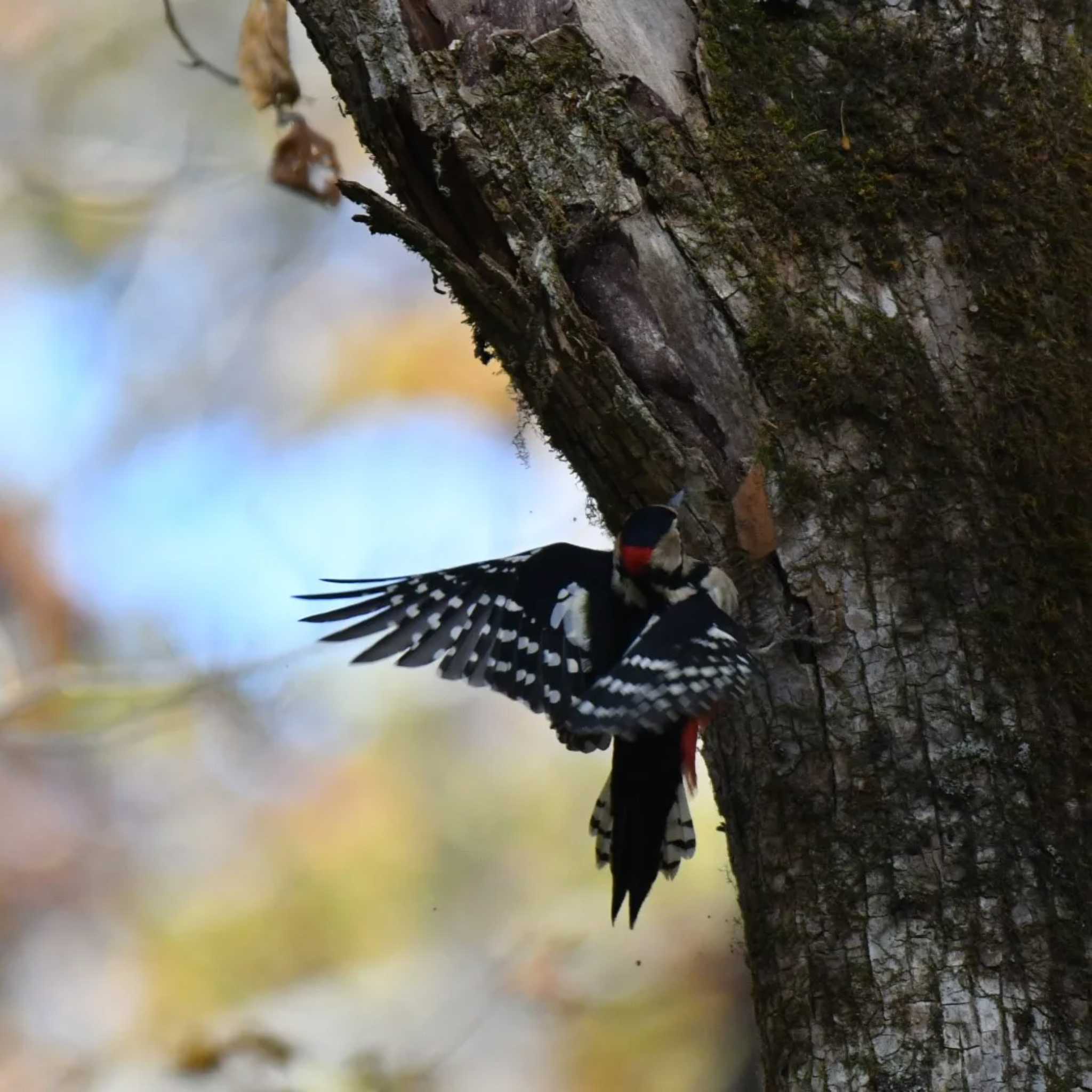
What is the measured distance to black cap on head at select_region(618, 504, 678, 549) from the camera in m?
2.52

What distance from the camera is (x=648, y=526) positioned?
8.52 feet

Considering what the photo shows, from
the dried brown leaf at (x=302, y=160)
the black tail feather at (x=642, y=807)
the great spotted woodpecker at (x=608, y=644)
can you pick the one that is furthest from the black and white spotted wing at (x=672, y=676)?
the dried brown leaf at (x=302, y=160)

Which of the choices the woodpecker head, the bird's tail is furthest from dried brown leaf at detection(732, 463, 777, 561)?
the bird's tail

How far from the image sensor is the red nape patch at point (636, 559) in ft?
8.86

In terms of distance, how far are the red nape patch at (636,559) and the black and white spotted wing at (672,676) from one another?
124 mm

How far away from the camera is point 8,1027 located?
18.6 ft

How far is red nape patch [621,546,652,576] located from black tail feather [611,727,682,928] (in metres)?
0.42

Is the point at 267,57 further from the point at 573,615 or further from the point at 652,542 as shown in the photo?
the point at 652,542

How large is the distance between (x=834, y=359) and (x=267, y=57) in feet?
6.59

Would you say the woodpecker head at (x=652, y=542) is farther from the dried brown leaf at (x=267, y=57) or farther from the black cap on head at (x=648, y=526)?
the dried brown leaf at (x=267, y=57)

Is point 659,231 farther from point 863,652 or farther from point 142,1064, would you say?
point 142,1064

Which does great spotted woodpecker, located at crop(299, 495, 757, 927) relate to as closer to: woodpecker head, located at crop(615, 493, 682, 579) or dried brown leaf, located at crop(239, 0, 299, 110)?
woodpecker head, located at crop(615, 493, 682, 579)

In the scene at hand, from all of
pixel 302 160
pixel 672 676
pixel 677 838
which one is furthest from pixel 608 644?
pixel 302 160

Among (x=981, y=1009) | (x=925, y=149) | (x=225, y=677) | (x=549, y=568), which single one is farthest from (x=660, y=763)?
(x=225, y=677)
